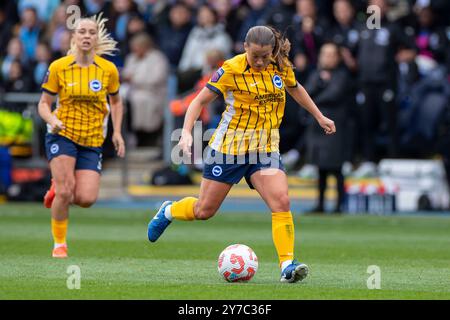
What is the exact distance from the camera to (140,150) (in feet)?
80.0

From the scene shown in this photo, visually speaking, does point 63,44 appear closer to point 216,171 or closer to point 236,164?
point 216,171

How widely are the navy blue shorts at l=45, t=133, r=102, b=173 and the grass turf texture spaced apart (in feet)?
3.28

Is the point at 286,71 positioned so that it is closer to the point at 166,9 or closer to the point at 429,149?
the point at 429,149

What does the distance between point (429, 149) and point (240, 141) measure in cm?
1143

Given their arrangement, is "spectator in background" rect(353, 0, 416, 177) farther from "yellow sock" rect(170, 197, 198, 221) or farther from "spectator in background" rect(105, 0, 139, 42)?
"yellow sock" rect(170, 197, 198, 221)

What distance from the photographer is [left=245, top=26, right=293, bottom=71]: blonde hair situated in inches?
422

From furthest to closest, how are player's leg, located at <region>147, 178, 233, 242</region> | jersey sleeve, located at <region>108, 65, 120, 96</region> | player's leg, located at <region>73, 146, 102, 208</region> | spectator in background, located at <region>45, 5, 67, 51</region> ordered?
spectator in background, located at <region>45, 5, 67, 51</region>
jersey sleeve, located at <region>108, 65, 120, 96</region>
player's leg, located at <region>73, 146, 102, 208</region>
player's leg, located at <region>147, 178, 233, 242</region>

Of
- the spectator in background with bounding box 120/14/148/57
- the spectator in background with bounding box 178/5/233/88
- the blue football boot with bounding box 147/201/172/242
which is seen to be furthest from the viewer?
the spectator in background with bounding box 120/14/148/57

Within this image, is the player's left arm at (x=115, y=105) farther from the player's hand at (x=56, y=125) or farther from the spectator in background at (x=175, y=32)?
the spectator in background at (x=175, y=32)

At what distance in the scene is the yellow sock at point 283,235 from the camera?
35.4ft

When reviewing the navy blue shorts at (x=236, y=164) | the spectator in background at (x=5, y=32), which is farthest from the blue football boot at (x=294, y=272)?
the spectator in background at (x=5, y=32)

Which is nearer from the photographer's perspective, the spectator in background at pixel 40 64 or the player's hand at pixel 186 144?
the player's hand at pixel 186 144

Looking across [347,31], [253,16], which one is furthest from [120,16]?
[347,31]

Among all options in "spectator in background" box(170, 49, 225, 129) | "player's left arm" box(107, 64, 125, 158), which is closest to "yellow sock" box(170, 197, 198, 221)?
"player's left arm" box(107, 64, 125, 158)
